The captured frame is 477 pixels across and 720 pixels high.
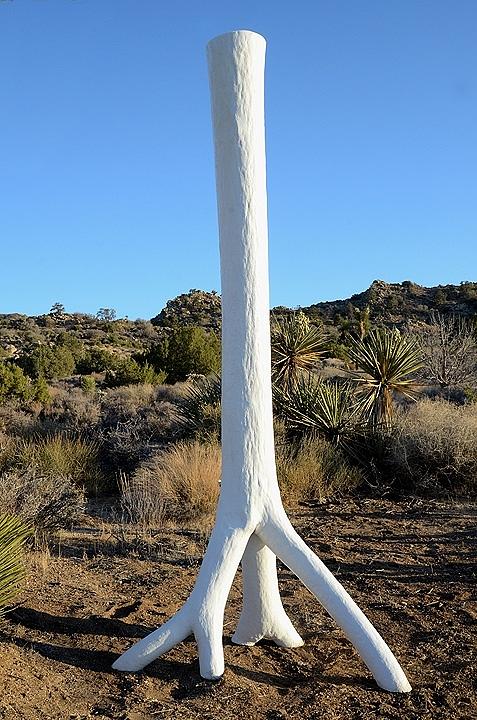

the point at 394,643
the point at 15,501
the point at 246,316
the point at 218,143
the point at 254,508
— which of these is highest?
the point at 218,143

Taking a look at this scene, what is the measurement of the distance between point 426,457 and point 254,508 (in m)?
7.78

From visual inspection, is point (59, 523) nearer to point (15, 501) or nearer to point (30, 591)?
point (15, 501)

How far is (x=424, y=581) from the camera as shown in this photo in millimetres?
7051

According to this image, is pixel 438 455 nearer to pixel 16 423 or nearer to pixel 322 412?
pixel 322 412

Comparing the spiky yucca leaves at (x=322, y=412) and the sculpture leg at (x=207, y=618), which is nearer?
the sculpture leg at (x=207, y=618)

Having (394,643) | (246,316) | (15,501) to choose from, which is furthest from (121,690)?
(15,501)

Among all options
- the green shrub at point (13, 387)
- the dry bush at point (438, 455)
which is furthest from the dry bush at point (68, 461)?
the green shrub at point (13, 387)

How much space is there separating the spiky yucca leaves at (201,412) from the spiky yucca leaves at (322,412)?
3.99ft

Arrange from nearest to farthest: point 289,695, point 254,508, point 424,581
Answer: point 289,695 < point 254,508 < point 424,581

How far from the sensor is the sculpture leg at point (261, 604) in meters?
5.13

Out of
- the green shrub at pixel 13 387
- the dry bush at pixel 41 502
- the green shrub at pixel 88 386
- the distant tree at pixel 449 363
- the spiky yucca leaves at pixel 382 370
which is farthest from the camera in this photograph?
the green shrub at pixel 88 386

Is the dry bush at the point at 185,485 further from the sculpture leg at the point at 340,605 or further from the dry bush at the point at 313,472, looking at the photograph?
the sculpture leg at the point at 340,605

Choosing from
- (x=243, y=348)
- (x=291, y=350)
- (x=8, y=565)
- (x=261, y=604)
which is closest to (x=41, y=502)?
(x=8, y=565)

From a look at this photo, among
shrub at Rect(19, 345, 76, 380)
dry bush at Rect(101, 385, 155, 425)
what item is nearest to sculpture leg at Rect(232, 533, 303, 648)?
dry bush at Rect(101, 385, 155, 425)
